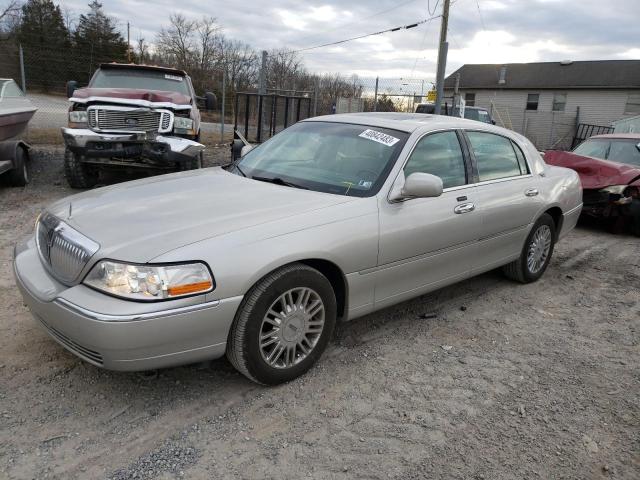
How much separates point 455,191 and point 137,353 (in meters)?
2.63

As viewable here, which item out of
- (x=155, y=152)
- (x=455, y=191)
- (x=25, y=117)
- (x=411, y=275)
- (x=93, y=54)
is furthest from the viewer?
(x=93, y=54)

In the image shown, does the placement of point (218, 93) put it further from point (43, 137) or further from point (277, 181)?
point (277, 181)

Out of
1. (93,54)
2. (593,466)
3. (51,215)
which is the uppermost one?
(93,54)

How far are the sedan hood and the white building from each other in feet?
84.7

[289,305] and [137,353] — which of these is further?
[289,305]

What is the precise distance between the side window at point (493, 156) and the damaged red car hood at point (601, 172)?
355cm

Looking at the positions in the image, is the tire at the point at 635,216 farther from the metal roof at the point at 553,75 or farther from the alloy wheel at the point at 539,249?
the metal roof at the point at 553,75

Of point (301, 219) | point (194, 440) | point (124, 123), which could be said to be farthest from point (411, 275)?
point (124, 123)

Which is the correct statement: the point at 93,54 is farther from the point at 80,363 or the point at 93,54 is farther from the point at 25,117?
the point at 80,363

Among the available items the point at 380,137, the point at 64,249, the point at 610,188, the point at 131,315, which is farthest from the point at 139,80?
the point at 610,188

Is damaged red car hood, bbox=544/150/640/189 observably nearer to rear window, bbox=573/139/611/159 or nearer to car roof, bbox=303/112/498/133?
rear window, bbox=573/139/611/159

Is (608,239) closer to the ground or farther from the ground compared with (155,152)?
closer to the ground

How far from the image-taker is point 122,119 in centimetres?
756

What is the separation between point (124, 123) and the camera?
24.8 ft
